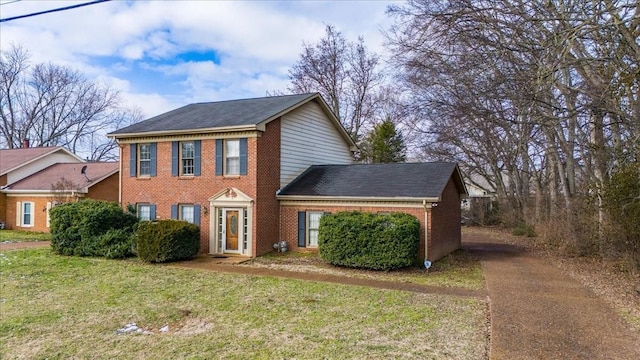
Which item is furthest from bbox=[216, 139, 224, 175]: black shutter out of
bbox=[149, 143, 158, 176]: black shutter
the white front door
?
bbox=[149, 143, 158, 176]: black shutter

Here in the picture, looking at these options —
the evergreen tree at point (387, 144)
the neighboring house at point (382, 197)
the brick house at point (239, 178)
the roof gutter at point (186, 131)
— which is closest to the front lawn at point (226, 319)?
the brick house at point (239, 178)

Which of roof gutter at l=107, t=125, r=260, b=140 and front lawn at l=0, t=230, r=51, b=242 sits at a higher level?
roof gutter at l=107, t=125, r=260, b=140

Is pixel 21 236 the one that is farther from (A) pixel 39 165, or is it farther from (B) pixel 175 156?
(B) pixel 175 156

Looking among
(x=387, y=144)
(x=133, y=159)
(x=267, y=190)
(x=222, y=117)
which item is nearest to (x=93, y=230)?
(x=133, y=159)

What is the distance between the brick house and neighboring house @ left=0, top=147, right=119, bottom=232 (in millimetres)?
6882

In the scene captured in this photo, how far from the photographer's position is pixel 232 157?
15500 millimetres

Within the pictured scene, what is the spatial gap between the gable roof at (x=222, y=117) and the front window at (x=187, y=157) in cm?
61

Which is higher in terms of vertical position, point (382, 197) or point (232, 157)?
point (232, 157)

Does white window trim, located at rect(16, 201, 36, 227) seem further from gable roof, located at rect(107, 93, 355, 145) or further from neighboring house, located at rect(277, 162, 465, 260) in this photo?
neighboring house, located at rect(277, 162, 465, 260)

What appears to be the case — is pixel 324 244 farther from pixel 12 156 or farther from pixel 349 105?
pixel 12 156

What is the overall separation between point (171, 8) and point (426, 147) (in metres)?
25.6

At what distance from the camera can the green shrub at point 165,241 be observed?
13836 mm

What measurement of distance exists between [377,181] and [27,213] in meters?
20.5

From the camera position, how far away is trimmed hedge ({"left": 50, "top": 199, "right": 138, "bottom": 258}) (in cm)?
1503
